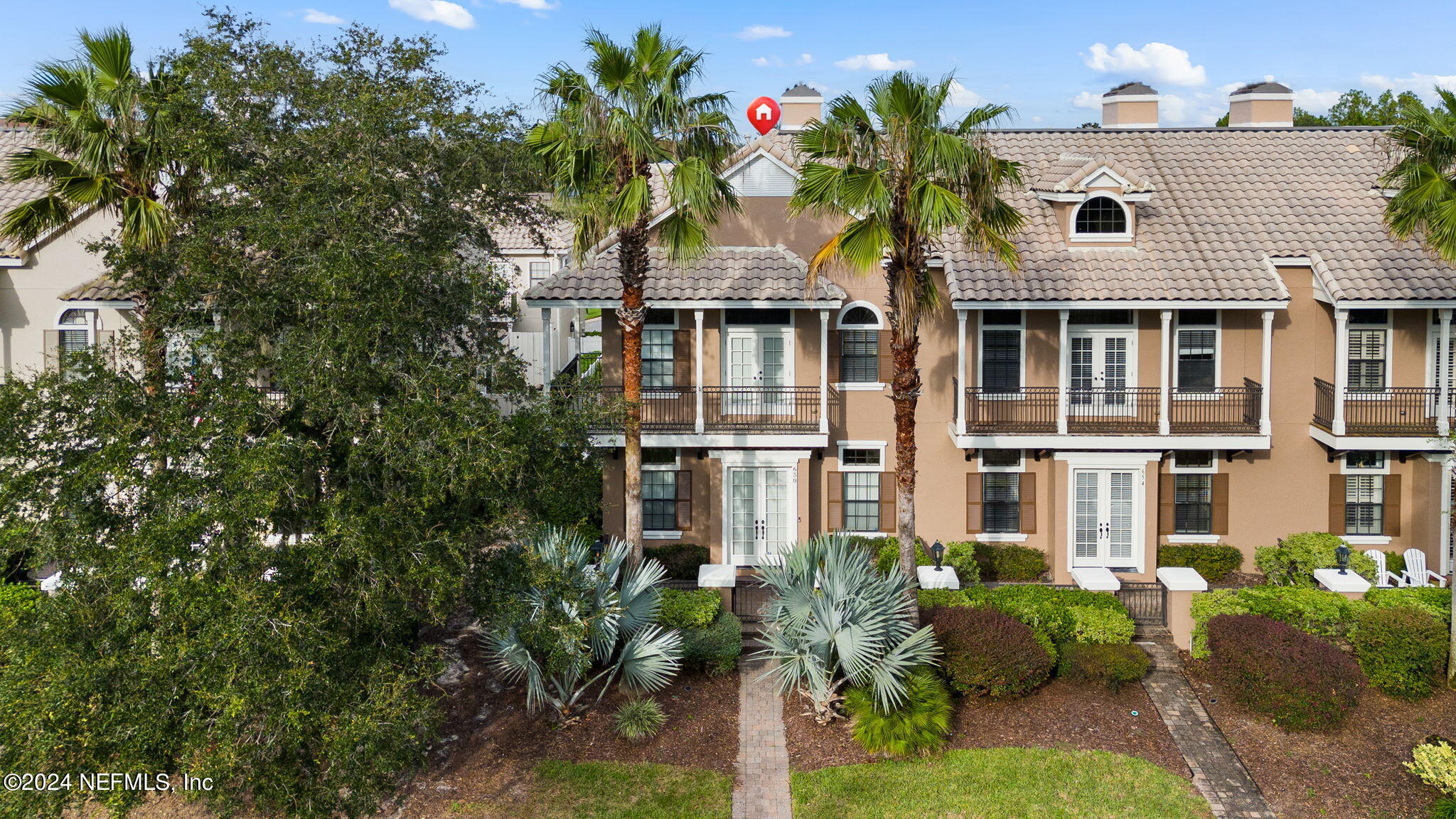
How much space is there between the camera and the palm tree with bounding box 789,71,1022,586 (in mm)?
15422

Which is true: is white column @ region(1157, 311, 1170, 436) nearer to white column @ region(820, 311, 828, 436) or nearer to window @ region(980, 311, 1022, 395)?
window @ region(980, 311, 1022, 395)

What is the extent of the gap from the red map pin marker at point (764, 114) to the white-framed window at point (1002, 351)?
6782mm

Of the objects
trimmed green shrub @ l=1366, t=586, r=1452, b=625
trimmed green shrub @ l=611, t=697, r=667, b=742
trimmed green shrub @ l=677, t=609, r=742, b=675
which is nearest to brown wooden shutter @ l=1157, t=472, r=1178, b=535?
trimmed green shrub @ l=1366, t=586, r=1452, b=625

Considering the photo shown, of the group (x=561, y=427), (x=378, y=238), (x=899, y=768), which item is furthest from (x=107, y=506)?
(x=899, y=768)

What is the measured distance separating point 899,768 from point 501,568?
5.75 metres

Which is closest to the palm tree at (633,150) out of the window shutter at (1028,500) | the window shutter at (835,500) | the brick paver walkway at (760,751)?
the brick paver walkway at (760,751)

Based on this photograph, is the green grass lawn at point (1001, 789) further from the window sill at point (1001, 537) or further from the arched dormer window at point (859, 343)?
the arched dormer window at point (859, 343)

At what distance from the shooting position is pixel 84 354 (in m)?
11.1

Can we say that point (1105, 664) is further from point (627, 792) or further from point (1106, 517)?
point (627, 792)

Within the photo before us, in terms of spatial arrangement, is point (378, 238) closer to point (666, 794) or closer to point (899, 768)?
point (666, 794)

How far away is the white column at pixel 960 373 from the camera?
20.2m

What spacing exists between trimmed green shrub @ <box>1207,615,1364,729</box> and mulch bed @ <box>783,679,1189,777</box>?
1.27 metres

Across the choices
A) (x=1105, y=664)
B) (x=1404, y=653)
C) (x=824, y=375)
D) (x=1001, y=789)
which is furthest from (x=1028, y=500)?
(x=1001, y=789)

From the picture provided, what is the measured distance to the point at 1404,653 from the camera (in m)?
16.1
